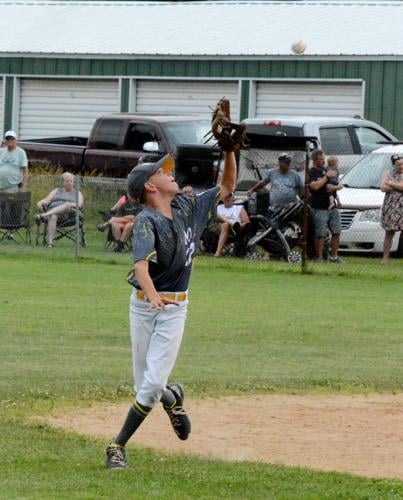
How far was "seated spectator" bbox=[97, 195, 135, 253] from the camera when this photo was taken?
78.3ft

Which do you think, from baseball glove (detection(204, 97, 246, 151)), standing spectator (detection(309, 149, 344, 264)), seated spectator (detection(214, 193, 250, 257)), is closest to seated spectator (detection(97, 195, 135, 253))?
seated spectator (detection(214, 193, 250, 257))

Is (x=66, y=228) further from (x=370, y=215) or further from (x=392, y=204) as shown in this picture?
(x=392, y=204)

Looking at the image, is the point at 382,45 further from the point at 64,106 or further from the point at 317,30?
the point at 64,106

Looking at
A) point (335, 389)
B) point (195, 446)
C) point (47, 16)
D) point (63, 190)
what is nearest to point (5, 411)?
point (195, 446)

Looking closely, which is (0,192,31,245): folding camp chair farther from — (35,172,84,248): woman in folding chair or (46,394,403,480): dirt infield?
(46,394,403,480): dirt infield

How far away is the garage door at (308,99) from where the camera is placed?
33.5 meters

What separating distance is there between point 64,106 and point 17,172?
40.5 ft

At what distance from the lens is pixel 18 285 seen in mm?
19750

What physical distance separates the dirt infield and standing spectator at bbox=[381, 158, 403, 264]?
10528 mm

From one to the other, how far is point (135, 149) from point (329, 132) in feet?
12.1

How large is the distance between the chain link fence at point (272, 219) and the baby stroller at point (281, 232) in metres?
0.02

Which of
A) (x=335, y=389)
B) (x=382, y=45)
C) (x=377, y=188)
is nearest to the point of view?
(x=335, y=389)

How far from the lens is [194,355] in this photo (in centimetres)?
1395

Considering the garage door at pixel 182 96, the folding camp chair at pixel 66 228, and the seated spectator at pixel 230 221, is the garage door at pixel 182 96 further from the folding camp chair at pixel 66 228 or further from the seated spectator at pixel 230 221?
the seated spectator at pixel 230 221
